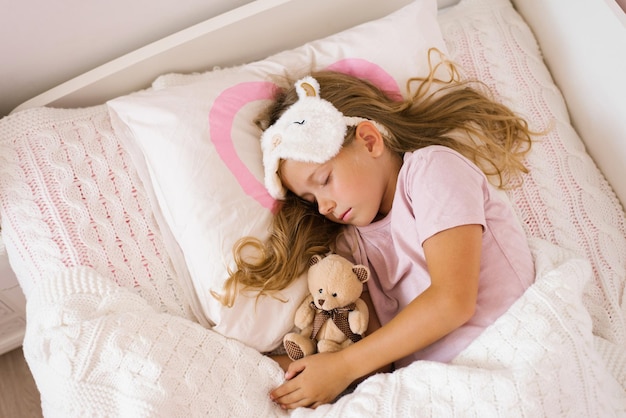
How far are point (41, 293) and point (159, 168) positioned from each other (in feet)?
1.07

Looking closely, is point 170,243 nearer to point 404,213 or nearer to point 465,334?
point 404,213

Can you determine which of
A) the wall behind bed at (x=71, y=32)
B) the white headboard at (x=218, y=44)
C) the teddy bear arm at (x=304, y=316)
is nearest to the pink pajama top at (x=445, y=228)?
the teddy bear arm at (x=304, y=316)

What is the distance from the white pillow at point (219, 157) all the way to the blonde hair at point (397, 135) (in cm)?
3

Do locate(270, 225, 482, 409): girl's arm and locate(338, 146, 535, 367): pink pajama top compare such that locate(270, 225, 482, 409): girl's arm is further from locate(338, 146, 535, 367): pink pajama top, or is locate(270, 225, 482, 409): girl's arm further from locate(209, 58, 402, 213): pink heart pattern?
locate(209, 58, 402, 213): pink heart pattern

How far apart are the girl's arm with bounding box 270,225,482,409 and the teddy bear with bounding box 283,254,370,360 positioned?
0.12 feet

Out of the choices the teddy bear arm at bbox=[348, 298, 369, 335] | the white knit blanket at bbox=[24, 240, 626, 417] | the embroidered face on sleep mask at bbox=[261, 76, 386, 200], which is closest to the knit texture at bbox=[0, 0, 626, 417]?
the white knit blanket at bbox=[24, 240, 626, 417]

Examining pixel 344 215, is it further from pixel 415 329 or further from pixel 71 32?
pixel 71 32

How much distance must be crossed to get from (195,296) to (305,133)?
41 centimetres

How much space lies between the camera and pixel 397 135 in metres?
1.16

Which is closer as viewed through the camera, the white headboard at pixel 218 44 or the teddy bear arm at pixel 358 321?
the teddy bear arm at pixel 358 321

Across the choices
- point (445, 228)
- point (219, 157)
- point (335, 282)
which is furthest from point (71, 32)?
point (445, 228)

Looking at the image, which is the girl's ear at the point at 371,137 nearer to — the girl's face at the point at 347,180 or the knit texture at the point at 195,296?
the girl's face at the point at 347,180

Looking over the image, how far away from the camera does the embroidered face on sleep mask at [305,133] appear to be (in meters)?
1.04

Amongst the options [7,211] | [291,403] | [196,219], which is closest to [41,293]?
[7,211]
